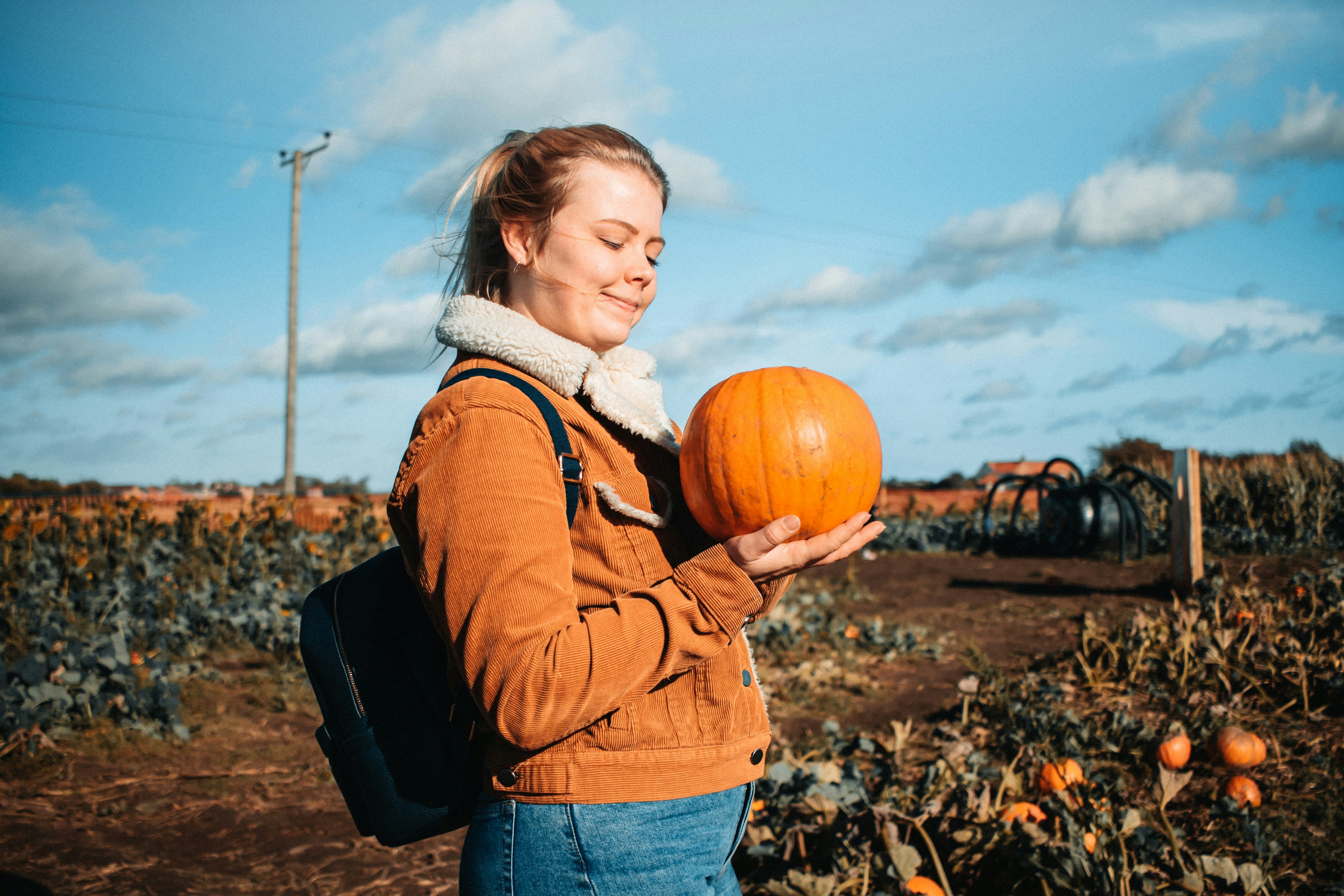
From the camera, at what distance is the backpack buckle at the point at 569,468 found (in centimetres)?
120

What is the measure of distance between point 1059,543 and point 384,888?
1154cm

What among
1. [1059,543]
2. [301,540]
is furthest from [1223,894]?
[1059,543]

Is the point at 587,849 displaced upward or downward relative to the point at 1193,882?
upward

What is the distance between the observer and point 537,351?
1.31 meters

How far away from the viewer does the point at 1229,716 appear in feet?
13.1

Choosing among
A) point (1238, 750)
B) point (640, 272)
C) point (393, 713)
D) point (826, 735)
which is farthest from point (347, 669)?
point (1238, 750)

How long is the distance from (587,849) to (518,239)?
38.2 inches

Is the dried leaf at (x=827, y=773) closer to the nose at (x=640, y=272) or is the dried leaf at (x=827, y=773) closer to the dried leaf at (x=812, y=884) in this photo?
the dried leaf at (x=812, y=884)

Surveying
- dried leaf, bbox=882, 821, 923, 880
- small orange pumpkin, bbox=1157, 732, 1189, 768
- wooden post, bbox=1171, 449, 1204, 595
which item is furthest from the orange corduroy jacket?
wooden post, bbox=1171, 449, 1204, 595

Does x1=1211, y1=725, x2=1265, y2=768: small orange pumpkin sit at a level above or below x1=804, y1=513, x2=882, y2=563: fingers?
below

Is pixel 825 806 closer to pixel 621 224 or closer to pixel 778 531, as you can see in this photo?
pixel 778 531

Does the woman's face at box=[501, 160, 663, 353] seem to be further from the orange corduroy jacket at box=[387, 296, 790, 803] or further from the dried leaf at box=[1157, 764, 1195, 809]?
the dried leaf at box=[1157, 764, 1195, 809]

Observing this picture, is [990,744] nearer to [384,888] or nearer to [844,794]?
[844,794]

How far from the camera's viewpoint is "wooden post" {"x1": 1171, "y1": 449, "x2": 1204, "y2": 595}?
286 inches
